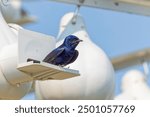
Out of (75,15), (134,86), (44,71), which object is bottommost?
(44,71)

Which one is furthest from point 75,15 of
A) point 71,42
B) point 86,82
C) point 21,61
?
point 21,61

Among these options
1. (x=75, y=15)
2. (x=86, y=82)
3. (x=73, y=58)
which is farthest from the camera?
(x=75, y=15)

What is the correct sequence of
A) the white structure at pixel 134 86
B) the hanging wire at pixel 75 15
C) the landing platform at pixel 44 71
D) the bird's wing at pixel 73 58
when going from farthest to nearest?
the white structure at pixel 134 86 < the hanging wire at pixel 75 15 < the bird's wing at pixel 73 58 < the landing platform at pixel 44 71

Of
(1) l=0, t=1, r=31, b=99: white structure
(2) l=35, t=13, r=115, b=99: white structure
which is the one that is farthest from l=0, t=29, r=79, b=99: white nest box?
(2) l=35, t=13, r=115, b=99: white structure

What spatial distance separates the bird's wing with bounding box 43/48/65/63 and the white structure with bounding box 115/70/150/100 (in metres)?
0.60

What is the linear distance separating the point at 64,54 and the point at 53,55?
0.11 ft

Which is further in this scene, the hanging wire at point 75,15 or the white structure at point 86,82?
the hanging wire at point 75,15

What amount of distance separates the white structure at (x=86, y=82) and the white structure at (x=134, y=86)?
0.33m

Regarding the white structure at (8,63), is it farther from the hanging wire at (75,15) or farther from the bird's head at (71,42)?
the hanging wire at (75,15)

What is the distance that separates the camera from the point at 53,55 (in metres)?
2.00

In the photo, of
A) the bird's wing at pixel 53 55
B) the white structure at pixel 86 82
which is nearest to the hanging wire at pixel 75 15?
the white structure at pixel 86 82

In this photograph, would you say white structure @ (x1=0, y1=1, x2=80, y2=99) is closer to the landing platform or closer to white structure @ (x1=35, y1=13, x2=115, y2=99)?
the landing platform

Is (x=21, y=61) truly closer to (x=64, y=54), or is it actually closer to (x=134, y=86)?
(x=64, y=54)

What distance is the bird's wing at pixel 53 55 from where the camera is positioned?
199 centimetres
